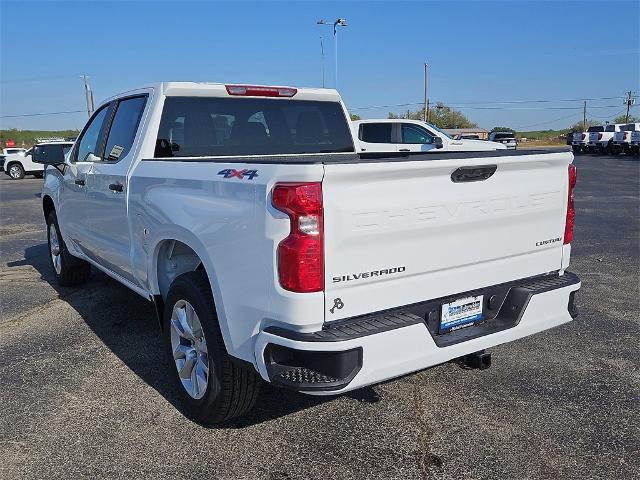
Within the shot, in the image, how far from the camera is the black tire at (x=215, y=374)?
3.18 metres

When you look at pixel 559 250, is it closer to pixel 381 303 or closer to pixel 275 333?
pixel 381 303

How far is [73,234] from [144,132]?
211cm

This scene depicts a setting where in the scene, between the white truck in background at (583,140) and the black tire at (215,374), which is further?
the white truck in background at (583,140)

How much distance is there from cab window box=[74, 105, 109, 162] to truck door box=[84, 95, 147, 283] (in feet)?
0.92

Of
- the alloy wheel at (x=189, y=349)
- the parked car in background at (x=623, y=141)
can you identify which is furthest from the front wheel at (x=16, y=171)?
the parked car in background at (x=623, y=141)

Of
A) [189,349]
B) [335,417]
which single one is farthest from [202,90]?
[335,417]

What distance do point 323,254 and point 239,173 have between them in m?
0.63

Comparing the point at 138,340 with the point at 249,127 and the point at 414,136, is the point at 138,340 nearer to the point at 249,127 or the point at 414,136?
the point at 249,127

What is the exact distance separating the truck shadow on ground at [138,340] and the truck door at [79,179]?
67 cm

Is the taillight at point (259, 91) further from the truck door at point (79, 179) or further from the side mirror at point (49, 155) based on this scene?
the side mirror at point (49, 155)

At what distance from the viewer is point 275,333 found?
2727 mm

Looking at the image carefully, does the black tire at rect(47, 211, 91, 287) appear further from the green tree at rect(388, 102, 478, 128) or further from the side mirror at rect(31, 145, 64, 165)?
the green tree at rect(388, 102, 478, 128)

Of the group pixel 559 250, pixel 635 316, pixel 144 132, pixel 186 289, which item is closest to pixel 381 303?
pixel 186 289

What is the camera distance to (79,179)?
5.28 meters
